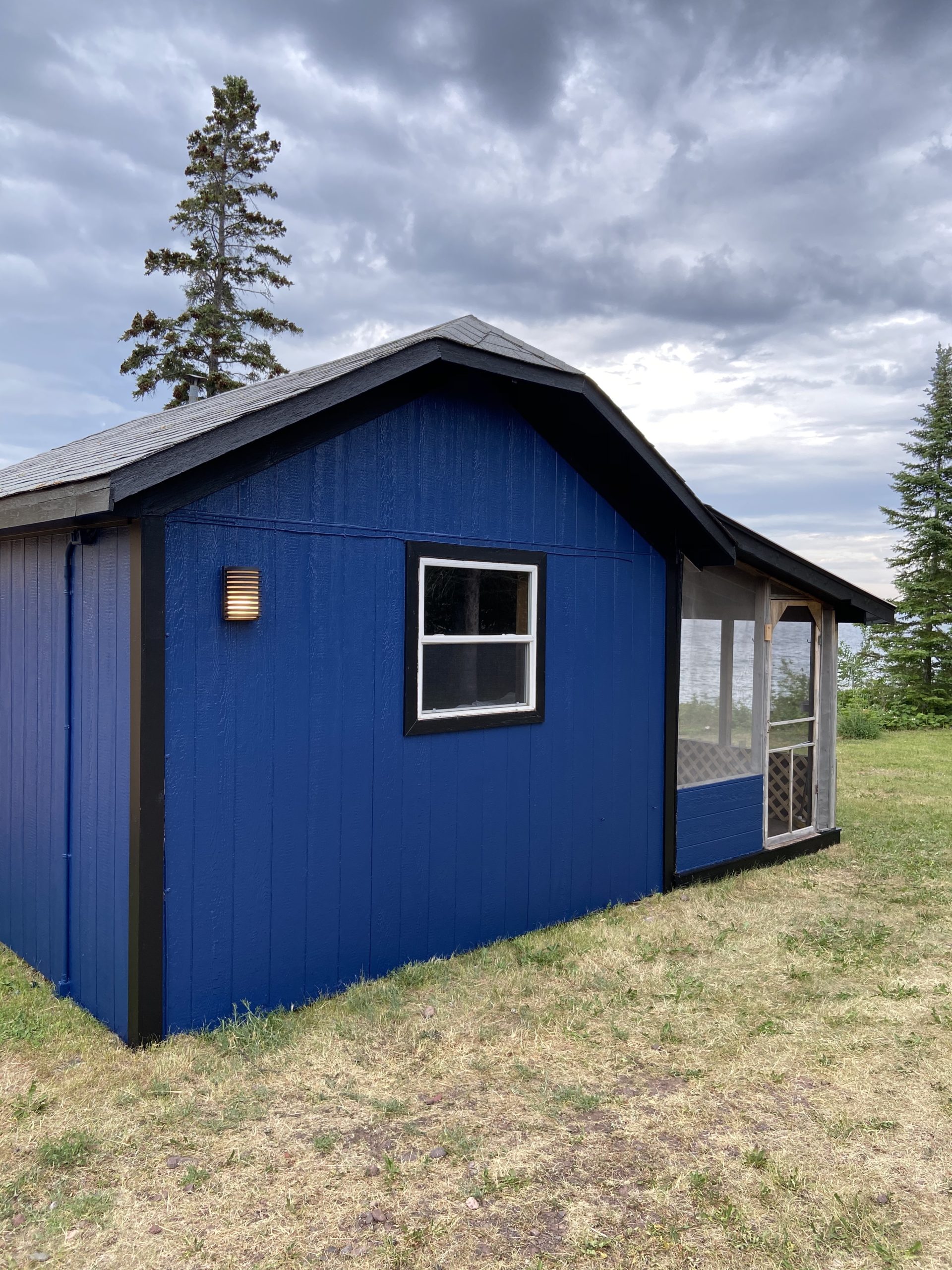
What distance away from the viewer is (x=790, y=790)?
7621 millimetres

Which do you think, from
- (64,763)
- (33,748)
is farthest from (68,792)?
(33,748)

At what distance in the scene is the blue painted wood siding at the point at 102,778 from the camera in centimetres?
374

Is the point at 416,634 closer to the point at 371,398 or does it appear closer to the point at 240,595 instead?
the point at 240,595

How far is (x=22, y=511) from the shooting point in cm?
402

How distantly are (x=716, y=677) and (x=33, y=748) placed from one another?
4846 millimetres

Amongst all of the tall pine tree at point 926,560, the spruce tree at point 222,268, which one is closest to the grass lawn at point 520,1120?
the spruce tree at point 222,268

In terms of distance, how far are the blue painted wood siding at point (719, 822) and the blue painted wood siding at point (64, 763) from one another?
4.05 metres

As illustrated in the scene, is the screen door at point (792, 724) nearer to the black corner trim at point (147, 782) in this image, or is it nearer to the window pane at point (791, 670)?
the window pane at point (791, 670)

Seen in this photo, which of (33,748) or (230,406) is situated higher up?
(230,406)

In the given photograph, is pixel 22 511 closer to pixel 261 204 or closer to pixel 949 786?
pixel 949 786

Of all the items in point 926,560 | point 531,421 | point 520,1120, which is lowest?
point 520,1120

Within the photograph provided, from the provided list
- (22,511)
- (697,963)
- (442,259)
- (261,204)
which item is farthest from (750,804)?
(261,204)

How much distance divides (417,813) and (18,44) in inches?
393

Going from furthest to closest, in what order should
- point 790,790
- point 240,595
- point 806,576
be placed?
1. point 790,790
2. point 806,576
3. point 240,595
